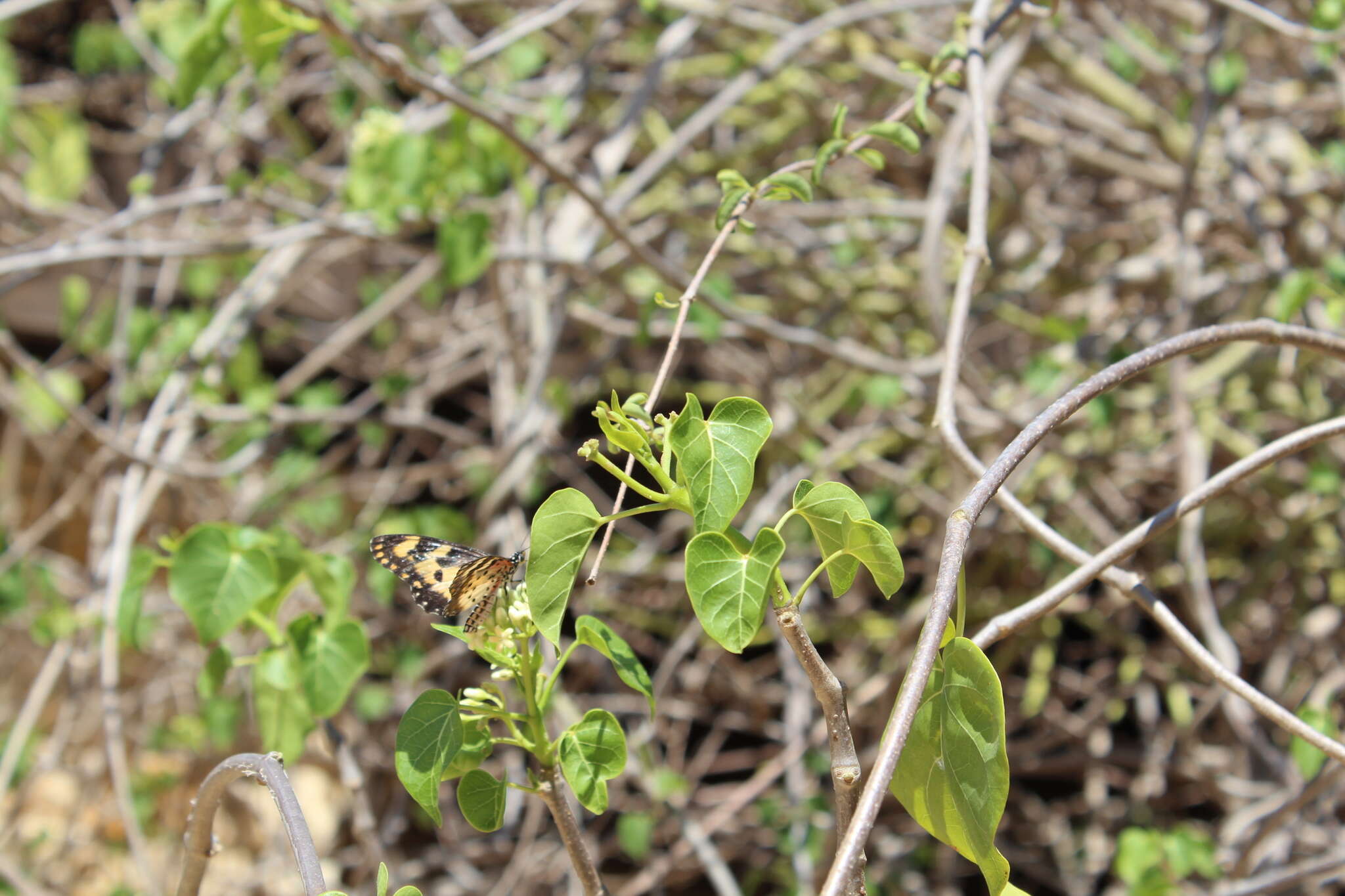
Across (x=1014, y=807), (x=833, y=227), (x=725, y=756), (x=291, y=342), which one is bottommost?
(x=725, y=756)

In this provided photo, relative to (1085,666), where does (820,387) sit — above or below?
above

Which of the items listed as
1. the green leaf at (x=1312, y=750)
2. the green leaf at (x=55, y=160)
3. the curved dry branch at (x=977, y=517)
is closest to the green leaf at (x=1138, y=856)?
the green leaf at (x=1312, y=750)

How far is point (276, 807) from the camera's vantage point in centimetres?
59

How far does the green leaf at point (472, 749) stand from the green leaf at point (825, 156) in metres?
0.52

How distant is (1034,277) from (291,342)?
1.94 m

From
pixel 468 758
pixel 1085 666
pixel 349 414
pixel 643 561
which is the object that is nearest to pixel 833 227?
pixel 643 561

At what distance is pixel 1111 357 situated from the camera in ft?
4.95

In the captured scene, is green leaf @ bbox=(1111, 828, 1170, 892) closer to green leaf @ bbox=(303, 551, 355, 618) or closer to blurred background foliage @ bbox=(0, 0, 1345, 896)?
blurred background foliage @ bbox=(0, 0, 1345, 896)

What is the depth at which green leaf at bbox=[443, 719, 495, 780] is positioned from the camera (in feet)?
1.98

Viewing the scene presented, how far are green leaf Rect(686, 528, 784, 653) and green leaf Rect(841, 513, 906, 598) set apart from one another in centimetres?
4

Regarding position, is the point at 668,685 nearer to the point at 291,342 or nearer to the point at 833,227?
the point at 833,227

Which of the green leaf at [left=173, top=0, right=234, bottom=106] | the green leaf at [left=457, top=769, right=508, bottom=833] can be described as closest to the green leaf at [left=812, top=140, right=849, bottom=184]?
the green leaf at [left=457, top=769, right=508, bottom=833]

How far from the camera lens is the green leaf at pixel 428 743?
570mm

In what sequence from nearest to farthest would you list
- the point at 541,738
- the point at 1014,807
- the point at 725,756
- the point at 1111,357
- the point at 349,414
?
the point at 541,738, the point at 1111,357, the point at 349,414, the point at 1014,807, the point at 725,756
